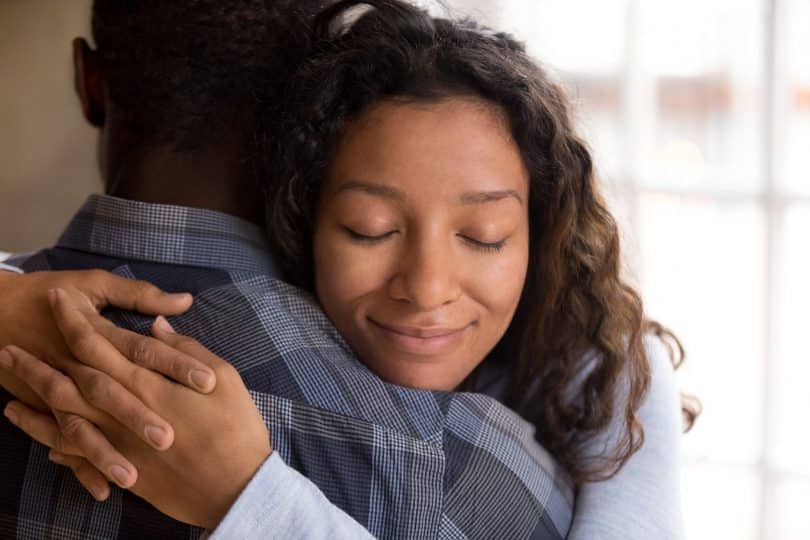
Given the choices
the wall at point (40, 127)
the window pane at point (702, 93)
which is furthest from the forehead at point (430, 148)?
the wall at point (40, 127)

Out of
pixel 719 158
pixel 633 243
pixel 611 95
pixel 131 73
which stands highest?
pixel 131 73

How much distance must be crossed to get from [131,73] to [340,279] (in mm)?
372

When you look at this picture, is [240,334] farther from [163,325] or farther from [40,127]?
[40,127]

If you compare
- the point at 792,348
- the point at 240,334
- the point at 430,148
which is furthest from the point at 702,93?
the point at 240,334

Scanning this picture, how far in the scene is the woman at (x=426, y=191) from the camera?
1239 millimetres

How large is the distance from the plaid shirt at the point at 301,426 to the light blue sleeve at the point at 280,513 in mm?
60

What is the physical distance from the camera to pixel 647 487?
1.45 meters

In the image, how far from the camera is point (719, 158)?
92.3 inches

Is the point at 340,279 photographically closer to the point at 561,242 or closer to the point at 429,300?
the point at 429,300

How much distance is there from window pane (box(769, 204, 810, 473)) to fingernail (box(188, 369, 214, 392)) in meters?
1.68

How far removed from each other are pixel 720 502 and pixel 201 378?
1.87 metres

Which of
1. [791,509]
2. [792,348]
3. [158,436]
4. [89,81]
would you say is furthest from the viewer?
[791,509]

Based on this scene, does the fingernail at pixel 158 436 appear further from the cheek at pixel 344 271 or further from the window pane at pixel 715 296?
the window pane at pixel 715 296

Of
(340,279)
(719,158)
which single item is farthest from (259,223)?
(719,158)
